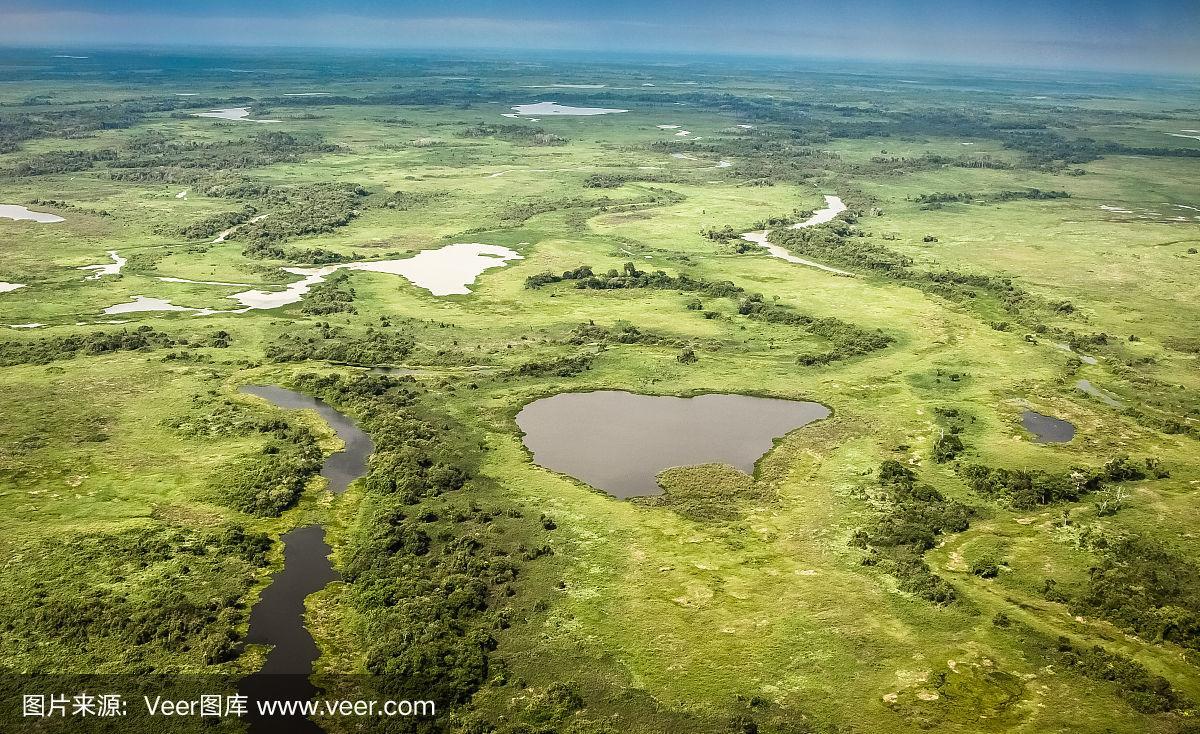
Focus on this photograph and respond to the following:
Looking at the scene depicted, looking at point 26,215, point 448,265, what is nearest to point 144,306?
point 448,265

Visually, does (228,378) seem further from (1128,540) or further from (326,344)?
(1128,540)

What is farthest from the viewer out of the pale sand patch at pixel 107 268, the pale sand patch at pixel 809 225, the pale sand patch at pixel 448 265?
the pale sand patch at pixel 809 225

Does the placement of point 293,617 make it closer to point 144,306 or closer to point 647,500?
point 647,500

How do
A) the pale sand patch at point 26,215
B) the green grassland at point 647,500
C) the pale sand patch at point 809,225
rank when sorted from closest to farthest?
the green grassland at point 647,500 < the pale sand patch at point 809,225 < the pale sand patch at point 26,215

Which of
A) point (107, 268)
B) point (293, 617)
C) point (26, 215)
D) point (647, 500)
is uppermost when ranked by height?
point (26, 215)

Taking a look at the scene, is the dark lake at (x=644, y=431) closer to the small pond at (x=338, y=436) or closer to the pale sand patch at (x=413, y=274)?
the small pond at (x=338, y=436)

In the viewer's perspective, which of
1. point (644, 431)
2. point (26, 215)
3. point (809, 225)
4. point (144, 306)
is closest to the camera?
point (644, 431)

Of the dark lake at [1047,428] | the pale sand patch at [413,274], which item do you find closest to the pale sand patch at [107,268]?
the pale sand patch at [413,274]

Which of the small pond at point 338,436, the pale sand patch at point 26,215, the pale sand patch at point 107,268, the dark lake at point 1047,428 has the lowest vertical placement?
the small pond at point 338,436

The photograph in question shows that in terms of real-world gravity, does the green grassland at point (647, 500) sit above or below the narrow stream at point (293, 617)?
above
